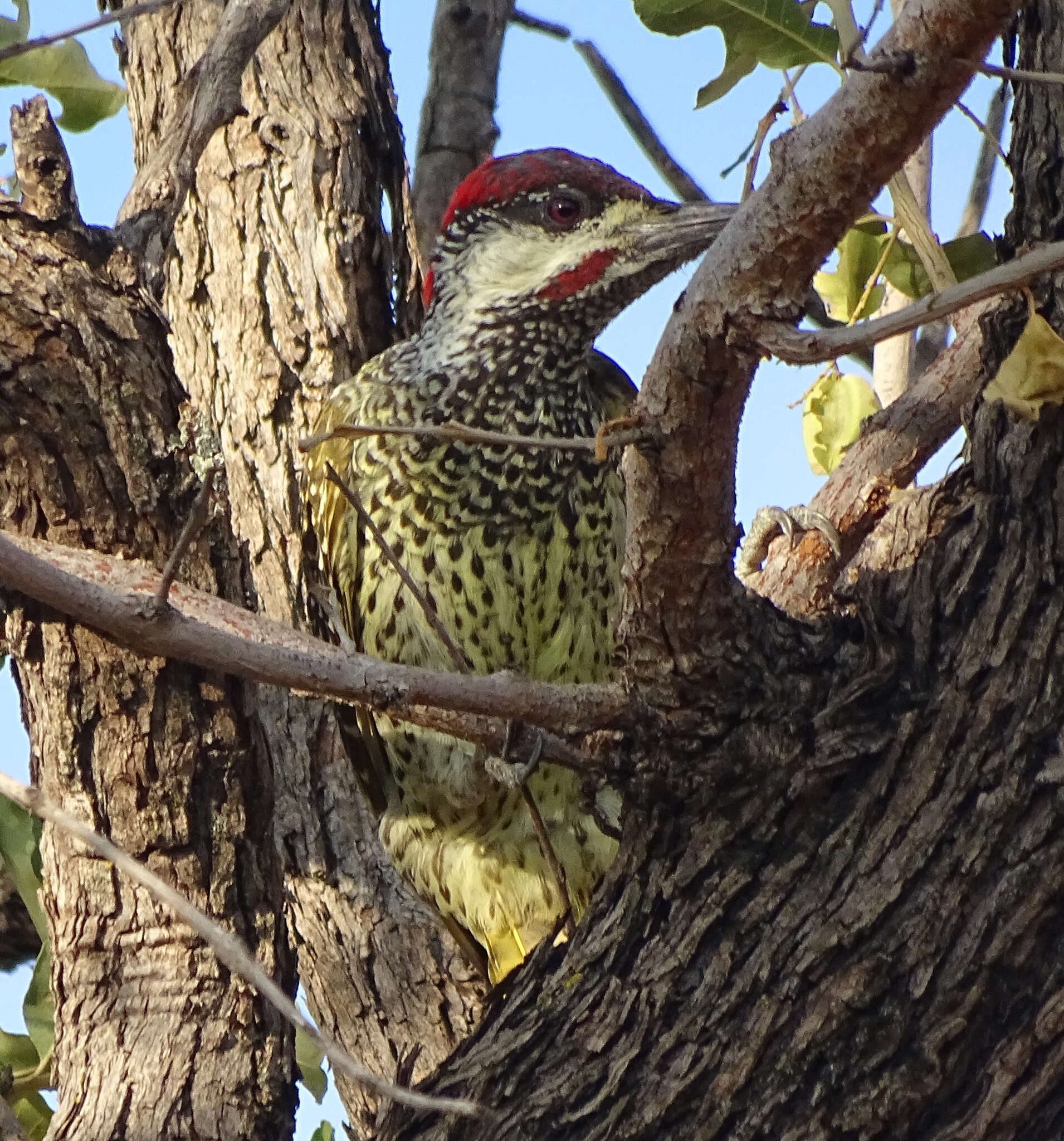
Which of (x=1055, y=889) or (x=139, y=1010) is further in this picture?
(x=139, y=1010)

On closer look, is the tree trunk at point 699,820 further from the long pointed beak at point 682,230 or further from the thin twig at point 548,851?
the long pointed beak at point 682,230

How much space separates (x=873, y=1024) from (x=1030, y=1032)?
0.18 meters

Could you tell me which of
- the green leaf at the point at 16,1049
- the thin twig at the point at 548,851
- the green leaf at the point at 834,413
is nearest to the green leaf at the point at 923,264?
the green leaf at the point at 834,413

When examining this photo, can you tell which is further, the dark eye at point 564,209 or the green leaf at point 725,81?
the dark eye at point 564,209

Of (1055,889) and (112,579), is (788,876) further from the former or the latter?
(112,579)

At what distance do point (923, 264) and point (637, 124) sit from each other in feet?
5.26

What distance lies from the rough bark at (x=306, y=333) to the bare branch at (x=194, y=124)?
90 cm

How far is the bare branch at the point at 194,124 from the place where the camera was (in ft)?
7.84

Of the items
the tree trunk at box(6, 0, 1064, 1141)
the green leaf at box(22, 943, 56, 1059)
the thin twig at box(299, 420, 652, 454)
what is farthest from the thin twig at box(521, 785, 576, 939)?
the green leaf at box(22, 943, 56, 1059)

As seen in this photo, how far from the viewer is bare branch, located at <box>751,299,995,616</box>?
2.98 m

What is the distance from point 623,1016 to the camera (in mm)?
2045

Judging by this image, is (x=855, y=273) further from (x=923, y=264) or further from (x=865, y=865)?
(x=865, y=865)

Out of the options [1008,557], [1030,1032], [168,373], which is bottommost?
[1030,1032]

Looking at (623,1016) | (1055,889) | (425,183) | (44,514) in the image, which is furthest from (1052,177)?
(425,183)
